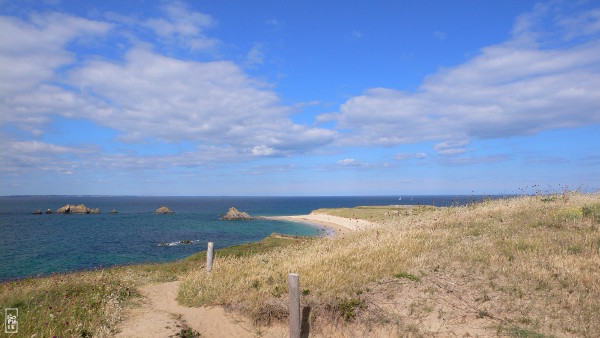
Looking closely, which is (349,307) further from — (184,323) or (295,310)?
(184,323)

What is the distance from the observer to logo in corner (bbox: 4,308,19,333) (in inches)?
400

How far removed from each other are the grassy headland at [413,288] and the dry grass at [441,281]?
3 centimetres

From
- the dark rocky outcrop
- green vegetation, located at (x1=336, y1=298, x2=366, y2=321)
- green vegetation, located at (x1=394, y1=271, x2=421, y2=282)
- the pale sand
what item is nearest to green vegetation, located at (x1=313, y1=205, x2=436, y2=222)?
green vegetation, located at (x1=394, y1=271, x2=421, y2=282)

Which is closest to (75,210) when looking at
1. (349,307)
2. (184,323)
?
(184,323)

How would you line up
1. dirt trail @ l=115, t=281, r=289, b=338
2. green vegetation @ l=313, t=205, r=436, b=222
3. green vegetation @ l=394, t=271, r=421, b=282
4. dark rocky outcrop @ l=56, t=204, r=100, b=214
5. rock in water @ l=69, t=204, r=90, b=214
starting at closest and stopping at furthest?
dirt trail @ l=115, t=281, r=289, b=338 → green vegetation @ l=394, t=271, r=421, b=282 → green vegetation @ l=313, t=205, r=436, b=222 → dark rocky outcrop @ l=56, t=204, r=100, b=214 → rock in water @ l=69, t=204, r=90, b=214

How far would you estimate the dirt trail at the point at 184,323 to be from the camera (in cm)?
1063

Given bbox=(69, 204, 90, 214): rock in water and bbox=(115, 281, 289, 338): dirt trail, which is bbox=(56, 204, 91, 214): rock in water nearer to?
bbox=(69, 204, 90, 214): rock in water

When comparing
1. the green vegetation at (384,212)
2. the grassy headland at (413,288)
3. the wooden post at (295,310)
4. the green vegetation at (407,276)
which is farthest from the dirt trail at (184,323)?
the green vegetation at (384,212)

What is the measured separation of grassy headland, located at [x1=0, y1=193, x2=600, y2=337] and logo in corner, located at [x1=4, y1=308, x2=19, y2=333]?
0.20 meters

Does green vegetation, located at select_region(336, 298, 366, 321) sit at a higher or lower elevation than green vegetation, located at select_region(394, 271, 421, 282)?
lower

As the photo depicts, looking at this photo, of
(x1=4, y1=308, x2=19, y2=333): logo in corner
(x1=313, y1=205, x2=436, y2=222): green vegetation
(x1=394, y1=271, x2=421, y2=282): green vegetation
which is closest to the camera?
(x1=4, y1=308, x2=19, y2=333): logo in corner

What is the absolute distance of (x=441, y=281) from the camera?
11391mm

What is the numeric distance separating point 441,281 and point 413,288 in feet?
3.58

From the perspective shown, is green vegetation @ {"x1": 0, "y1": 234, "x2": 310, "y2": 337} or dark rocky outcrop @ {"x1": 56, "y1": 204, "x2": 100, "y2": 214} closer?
green vegetation @ {"x1": 0, "y1": 234, "x2": 310, "y2": 337}
